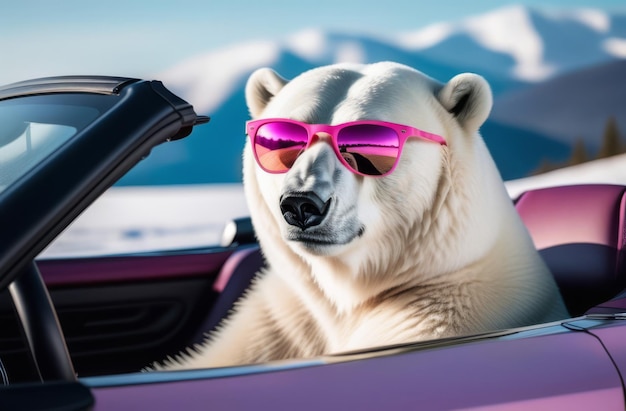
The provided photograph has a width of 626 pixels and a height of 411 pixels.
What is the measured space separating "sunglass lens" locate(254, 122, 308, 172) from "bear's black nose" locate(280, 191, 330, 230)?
0.56ft

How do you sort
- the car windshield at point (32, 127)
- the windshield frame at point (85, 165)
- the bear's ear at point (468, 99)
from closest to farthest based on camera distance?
the windshield frame at point (85, 165), the car windshield at point (32, 127), the bear's ear at point (468, 99)

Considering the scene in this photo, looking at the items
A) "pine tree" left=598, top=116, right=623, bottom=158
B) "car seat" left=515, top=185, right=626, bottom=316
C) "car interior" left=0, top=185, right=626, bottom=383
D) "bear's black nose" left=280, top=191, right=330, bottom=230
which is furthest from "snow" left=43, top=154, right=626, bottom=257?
"pine tree" left=598, top=116, right=623, bottom=158

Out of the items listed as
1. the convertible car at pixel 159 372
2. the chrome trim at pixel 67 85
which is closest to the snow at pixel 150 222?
the chrome trim at pixel 67 85

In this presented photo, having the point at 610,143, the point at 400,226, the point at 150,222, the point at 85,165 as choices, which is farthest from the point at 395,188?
the point at 610,143

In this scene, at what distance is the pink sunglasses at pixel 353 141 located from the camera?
4.81 feet

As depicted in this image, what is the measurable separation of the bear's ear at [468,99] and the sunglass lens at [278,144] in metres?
0.36

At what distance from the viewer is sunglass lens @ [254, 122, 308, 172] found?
5.01ft

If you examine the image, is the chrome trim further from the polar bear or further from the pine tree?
the pine tree

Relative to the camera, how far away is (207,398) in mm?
882

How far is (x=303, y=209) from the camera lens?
140cm

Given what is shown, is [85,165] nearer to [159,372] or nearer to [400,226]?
[159,372]

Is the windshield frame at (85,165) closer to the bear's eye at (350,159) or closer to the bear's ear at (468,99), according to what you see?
the bear's eye at (350,159)

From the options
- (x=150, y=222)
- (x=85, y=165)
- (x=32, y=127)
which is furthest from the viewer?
(x=150, y=222)

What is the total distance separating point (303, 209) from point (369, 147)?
7.7 inches
